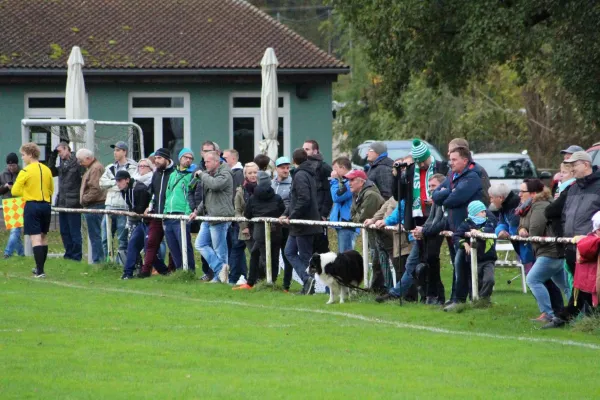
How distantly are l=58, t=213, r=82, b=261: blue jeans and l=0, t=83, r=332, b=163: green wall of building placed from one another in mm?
13793

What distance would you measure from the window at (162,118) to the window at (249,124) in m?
1.41

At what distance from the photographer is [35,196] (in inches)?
784

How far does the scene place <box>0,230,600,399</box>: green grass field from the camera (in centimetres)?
986

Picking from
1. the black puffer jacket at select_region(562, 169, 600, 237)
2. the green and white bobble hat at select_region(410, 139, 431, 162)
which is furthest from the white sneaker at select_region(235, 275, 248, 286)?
the black puffer jacket at select_region(562, 169, 600, 237)

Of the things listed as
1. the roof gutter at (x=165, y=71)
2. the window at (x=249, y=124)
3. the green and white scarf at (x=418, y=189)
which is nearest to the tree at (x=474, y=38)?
the roof gutter at (x=165, y=71)

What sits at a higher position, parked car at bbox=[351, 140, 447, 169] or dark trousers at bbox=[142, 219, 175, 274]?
parked car at bbox=[351, 140, 447, 169]

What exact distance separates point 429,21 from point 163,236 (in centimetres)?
1167

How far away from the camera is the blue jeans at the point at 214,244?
18.9 metres

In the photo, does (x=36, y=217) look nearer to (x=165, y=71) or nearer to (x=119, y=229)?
(x=119, y=229)

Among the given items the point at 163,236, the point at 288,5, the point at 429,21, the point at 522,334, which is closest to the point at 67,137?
the point at 163,236

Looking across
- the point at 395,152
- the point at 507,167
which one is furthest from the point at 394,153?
the point at 507,167

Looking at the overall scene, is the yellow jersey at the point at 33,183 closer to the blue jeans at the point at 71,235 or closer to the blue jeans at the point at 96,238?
the blue jeans at the point at 96,238

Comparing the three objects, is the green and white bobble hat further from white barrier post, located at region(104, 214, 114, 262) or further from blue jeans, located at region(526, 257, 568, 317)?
white barrier post, located at region(104, 214, 114, 262)

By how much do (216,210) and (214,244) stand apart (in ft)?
1.68
